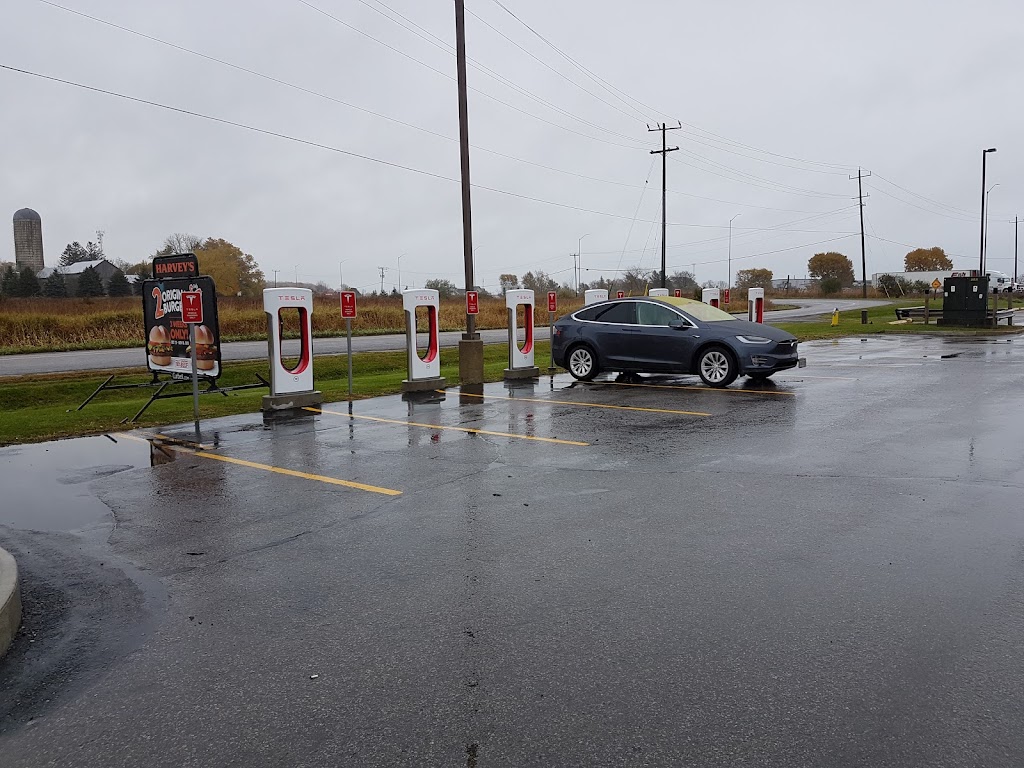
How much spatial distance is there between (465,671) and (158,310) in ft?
38.8

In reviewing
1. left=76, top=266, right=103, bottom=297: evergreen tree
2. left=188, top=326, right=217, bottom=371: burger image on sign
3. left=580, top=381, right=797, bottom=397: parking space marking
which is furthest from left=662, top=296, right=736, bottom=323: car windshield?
left=76, top=266, right=103, bottom=297: evergreen tree

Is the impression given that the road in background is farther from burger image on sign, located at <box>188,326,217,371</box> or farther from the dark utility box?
the dark utility box

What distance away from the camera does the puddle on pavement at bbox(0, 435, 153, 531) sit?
7.02 meters

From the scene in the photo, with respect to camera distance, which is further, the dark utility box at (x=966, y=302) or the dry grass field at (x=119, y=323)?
the dark utility box at (x=966, y=302)

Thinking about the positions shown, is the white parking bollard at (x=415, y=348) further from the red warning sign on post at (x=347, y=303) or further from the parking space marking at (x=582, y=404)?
the red warning sign on post at (x=347, y=303)

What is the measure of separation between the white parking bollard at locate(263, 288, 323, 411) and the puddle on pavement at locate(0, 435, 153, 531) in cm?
282

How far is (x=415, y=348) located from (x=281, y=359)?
9.12 feet

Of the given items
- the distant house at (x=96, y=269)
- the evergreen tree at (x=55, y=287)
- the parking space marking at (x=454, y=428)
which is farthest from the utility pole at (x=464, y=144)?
the distant house at (x=96, y=269)

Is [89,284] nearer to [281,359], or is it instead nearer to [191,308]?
[281,359]

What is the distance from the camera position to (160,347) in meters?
13.9

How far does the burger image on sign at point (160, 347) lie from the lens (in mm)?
13773

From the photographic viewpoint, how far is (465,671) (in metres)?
3.95

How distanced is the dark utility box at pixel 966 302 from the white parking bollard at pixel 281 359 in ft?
88.9

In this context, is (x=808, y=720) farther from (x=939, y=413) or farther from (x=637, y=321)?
(x=637, y=321)
